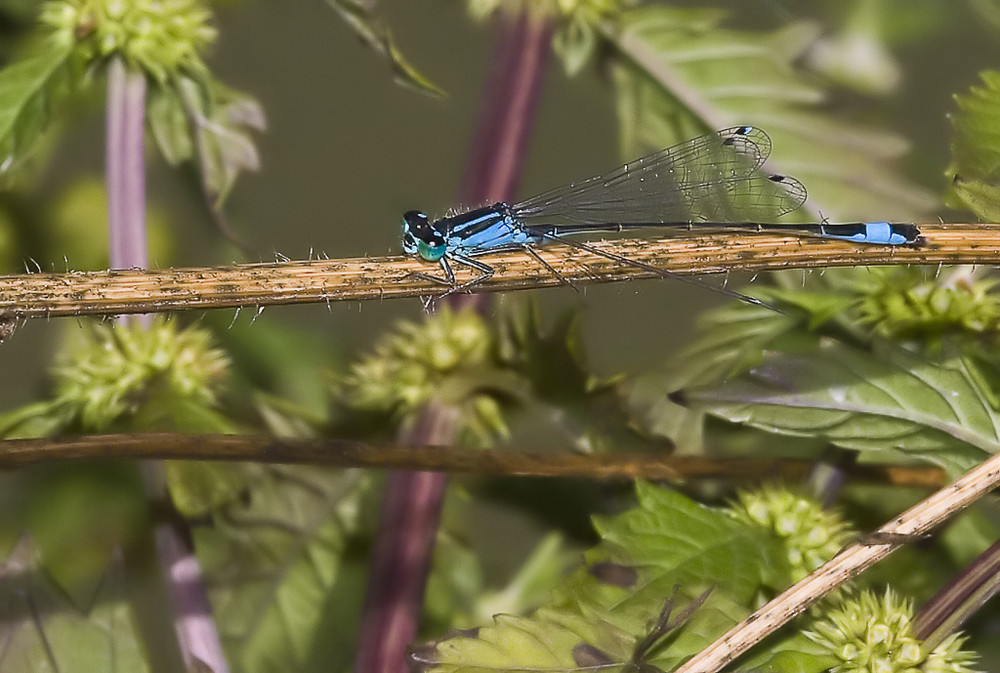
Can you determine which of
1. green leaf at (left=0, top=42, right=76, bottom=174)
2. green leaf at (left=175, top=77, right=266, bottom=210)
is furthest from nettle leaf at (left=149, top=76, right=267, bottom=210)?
green leaf at (left=0, top=42, right=76, bottom=174)

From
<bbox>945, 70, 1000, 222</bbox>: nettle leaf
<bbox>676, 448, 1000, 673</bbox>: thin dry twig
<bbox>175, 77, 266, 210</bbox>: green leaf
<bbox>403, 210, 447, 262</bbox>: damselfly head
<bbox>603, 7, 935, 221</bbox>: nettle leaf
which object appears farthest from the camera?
<bbox>603, 7, 935, 221</bbox>: nettle leaf

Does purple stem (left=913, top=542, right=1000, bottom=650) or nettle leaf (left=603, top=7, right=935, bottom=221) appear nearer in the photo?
purple stem (left=913, top=542, right=1000, bottom=650)

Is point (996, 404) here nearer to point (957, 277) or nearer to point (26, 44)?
point (957, 277)

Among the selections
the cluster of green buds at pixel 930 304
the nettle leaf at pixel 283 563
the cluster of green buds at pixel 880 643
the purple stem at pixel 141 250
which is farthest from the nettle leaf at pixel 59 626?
the cluster of green buds at pixel 930 304

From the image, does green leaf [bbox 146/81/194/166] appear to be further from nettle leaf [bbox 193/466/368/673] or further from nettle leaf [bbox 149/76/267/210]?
nettle leaf [bbox 193/466/368/673]

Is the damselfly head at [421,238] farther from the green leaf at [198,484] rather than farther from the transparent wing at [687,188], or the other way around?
the green leaf at [198,484]

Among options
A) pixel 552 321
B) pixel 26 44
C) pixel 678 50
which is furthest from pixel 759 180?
pixel 26 44

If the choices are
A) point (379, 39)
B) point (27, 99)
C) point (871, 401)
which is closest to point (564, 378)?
point (871, 401)
